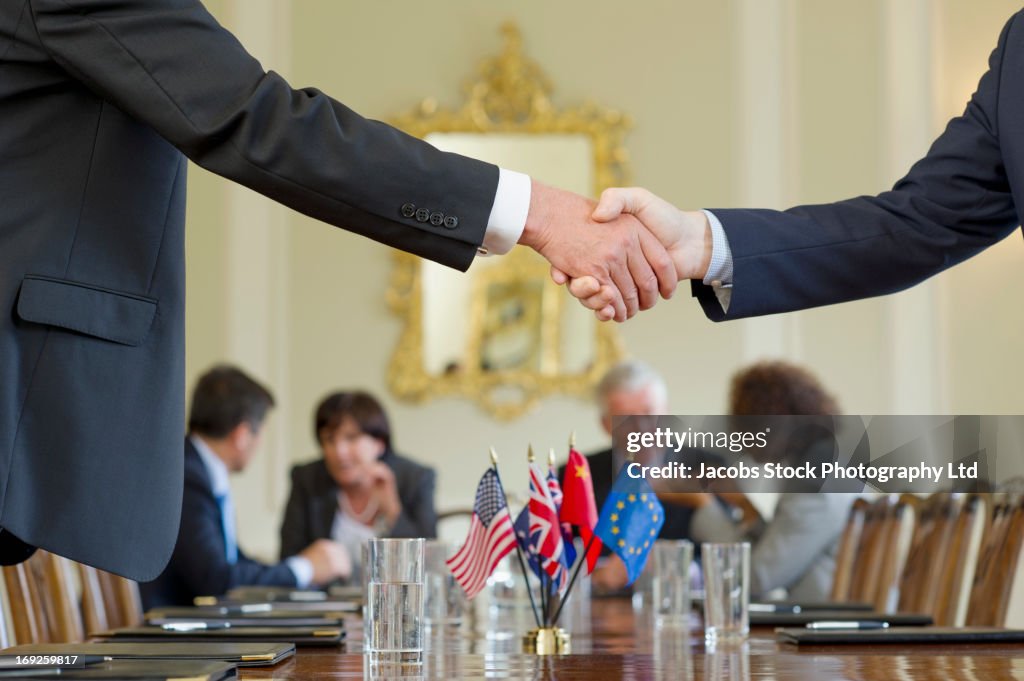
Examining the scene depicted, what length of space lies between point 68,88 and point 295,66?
14.8 feet

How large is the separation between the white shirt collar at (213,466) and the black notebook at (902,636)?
2.41 m

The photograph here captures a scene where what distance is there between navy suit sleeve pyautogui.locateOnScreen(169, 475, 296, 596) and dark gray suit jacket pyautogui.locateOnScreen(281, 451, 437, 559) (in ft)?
2.86

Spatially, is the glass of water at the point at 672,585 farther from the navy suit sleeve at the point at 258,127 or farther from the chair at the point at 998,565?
the navy suit sleeve at the point at 258,127

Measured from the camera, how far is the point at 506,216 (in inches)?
73.6

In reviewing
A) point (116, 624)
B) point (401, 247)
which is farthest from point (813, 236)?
point (116, 624)

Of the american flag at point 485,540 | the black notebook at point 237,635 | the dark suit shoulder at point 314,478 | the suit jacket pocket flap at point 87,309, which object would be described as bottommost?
the black notebook at point 237,635

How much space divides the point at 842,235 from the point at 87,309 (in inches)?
49.9

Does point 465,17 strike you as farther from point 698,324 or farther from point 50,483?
point 50,483

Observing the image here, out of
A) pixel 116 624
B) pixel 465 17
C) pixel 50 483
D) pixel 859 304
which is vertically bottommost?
pixel 116 624

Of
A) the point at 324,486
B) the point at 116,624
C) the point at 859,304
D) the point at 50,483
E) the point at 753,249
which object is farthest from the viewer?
the point at 859,304

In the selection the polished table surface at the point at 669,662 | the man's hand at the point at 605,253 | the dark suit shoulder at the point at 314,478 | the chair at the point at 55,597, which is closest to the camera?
the polished table surface at the point at 669,662

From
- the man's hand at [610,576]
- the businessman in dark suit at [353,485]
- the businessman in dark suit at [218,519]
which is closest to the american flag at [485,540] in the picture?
→ the businessman in dark suit at [218,519]

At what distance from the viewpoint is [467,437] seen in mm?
5926

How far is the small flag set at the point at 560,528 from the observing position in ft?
6.15
